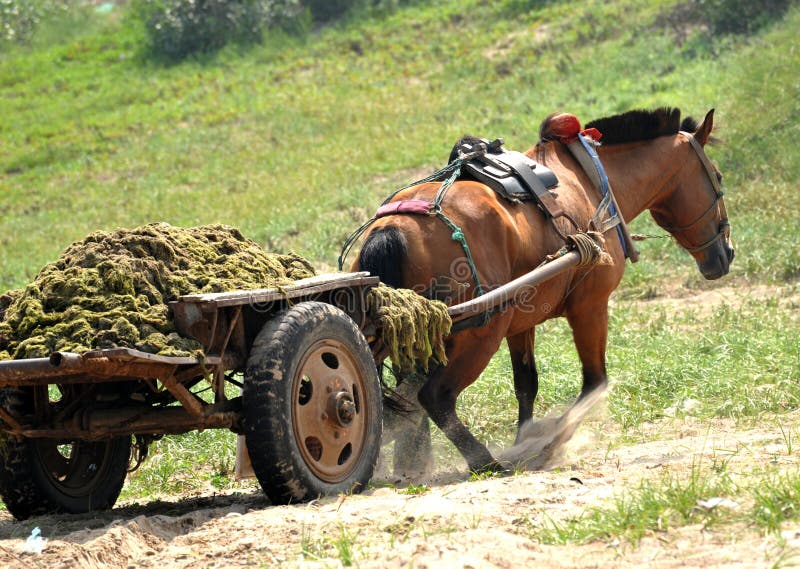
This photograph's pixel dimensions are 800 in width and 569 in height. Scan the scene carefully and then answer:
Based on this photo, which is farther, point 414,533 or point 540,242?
point 540,242

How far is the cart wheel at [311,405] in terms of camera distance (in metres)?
4.24

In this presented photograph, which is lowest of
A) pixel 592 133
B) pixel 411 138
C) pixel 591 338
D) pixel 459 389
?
pixel 591 338

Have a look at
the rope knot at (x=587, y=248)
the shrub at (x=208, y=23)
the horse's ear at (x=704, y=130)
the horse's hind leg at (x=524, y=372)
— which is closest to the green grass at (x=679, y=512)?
the rope knot at (x=587, y=248)

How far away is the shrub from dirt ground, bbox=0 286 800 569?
20.9m

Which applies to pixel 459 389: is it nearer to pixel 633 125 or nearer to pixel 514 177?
pixel 514 177

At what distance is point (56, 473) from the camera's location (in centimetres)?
491

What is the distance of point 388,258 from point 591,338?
1872mm

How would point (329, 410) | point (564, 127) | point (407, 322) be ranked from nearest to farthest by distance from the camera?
point (329, 410) → point (407, 322) → point (564, 127)

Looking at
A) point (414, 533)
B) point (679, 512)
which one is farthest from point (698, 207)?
point (414, 533)

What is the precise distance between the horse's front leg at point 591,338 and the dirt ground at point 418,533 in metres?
1.64

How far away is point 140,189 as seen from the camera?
16406 mm

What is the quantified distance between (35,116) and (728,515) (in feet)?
65.4

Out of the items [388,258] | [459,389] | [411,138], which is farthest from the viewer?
[411,138]

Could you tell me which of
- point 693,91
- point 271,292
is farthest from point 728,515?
point 693,91
